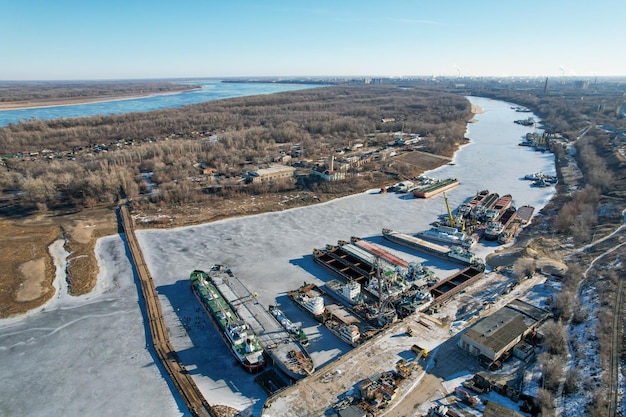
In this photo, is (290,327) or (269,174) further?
(269,174)

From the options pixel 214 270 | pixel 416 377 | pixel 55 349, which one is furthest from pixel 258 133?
pixel 416 377

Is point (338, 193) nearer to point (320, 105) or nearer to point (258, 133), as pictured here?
point (258, 133)

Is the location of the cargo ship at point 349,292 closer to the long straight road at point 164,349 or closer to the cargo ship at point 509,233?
the long straight road at point 164,349

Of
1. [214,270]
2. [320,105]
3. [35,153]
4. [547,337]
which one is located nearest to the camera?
[547,337]

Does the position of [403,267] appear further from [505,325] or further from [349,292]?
[505,325]

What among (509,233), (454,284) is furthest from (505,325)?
(509,233)

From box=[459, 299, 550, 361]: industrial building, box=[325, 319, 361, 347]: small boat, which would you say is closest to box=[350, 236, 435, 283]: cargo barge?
box=[459, 299, 550, 361]: industrial building

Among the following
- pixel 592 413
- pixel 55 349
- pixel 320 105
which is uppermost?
pixel 320 105

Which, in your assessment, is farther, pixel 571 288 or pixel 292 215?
pixel 292 215
